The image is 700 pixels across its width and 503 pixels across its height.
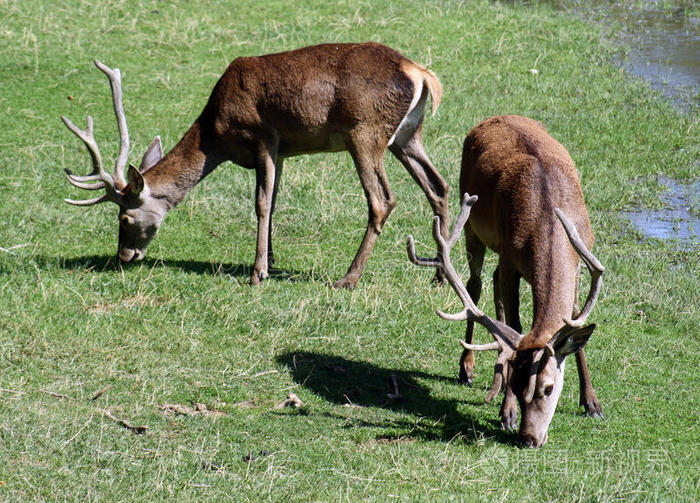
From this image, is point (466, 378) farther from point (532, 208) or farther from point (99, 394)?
point (99, 394)

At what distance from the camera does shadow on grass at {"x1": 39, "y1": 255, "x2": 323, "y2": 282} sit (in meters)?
9.03

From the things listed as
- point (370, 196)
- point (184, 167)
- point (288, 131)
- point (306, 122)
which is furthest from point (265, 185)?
point (370, 196)

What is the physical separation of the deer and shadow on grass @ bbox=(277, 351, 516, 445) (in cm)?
27

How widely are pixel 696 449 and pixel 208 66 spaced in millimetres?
10198

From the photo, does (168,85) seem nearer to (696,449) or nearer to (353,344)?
(353,344)

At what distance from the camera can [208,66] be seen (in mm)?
14734

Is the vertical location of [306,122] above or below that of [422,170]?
above

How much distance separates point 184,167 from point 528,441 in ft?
14.9

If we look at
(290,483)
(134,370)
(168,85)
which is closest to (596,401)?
(290,483)

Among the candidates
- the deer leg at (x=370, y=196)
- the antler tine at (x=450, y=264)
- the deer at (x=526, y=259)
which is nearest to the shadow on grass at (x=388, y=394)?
the deer at (x=526, y=259)

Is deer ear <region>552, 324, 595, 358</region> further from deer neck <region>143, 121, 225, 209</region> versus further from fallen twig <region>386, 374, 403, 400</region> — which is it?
deer neck <region>143, 121, 225, 209</region>

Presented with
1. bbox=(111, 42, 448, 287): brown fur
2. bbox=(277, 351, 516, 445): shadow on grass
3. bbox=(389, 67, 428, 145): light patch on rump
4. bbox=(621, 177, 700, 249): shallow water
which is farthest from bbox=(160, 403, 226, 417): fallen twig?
bbox=(621, 177, 700, 249): shallow water

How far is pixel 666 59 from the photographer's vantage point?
51.6 feet

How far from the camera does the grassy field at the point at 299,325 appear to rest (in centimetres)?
579
